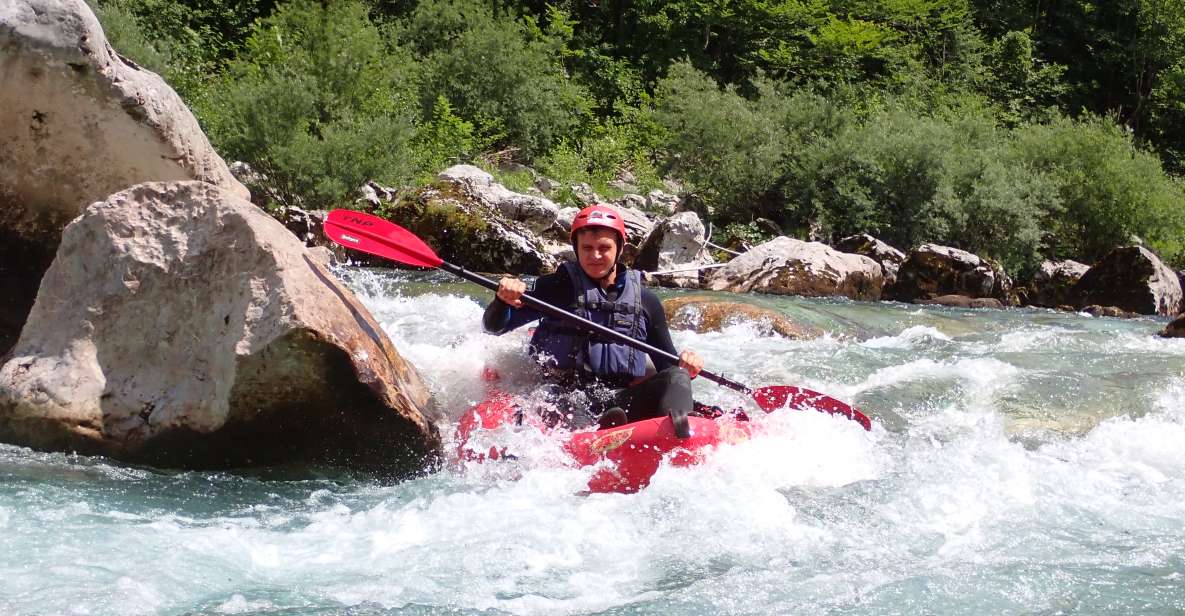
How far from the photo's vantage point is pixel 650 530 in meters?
3.57

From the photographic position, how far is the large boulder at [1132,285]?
14828 mm

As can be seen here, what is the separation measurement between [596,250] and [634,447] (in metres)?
1.01

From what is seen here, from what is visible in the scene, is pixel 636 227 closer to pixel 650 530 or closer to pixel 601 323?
pixel 601 323

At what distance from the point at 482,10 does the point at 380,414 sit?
737 inches

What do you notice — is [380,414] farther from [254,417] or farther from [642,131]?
[642,131]

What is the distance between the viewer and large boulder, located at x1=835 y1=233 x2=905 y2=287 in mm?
14508

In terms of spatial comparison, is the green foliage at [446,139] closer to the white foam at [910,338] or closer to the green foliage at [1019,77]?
the white foam at [910,338]

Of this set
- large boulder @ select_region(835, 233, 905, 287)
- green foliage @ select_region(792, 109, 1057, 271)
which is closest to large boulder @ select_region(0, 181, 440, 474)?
large boulder @ select_region(835, 233, 905, 287)

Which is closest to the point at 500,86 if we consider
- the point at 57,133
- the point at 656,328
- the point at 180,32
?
the point at 180,32

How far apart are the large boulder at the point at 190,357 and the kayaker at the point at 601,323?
731 mm

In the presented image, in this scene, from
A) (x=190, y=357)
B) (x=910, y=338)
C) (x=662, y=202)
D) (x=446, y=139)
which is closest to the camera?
(x=190, y=357)

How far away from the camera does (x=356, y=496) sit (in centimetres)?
391

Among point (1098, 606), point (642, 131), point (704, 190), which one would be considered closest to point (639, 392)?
point (1098, 606)

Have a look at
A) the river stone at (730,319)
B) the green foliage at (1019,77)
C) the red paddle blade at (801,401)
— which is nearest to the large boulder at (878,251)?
the river stone at (730,319)
